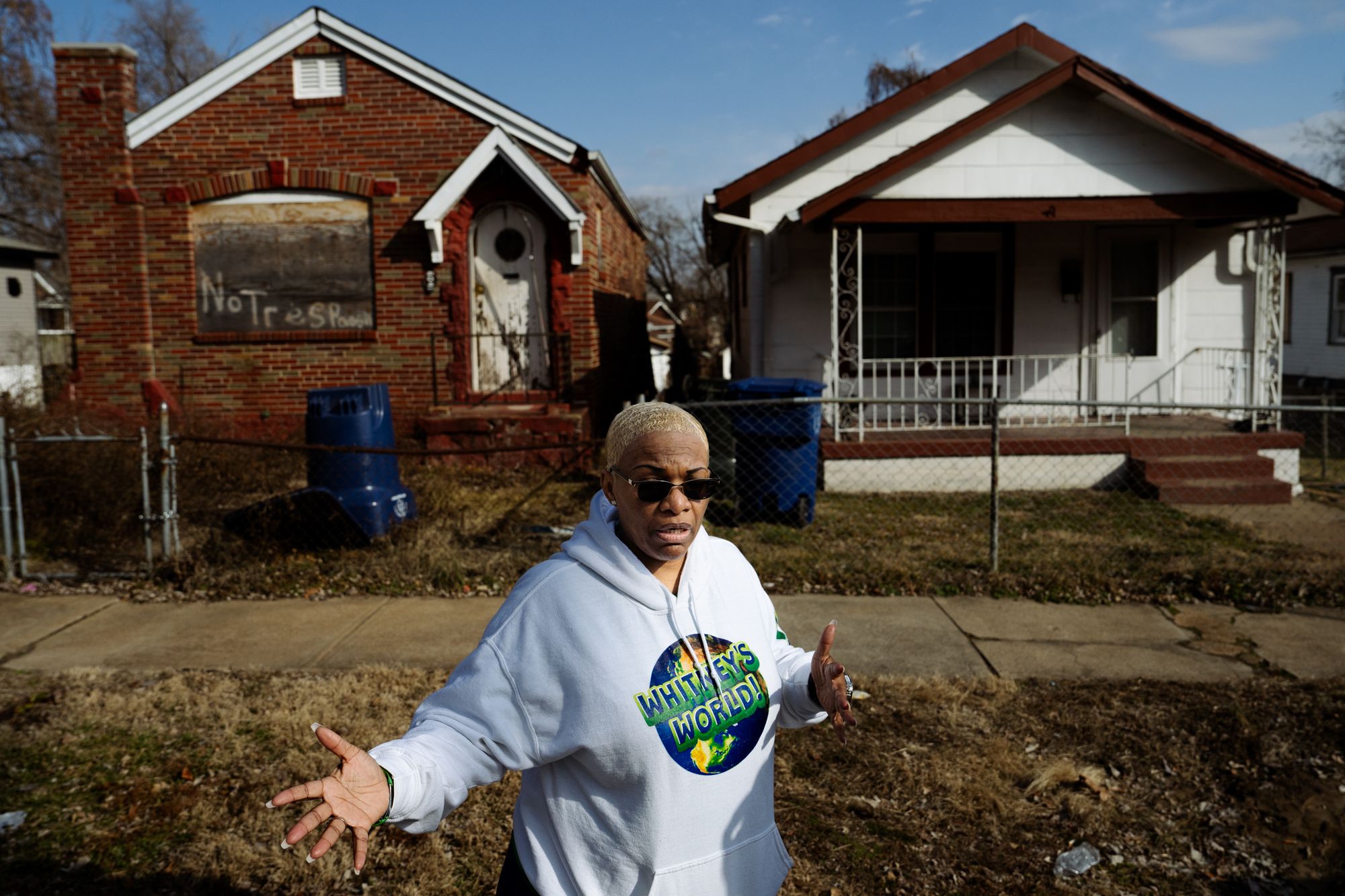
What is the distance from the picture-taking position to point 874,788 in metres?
4.07

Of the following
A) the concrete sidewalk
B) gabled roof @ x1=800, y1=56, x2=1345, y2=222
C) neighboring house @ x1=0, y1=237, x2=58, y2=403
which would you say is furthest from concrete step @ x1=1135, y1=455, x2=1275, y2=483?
neighboring house @ x1=0, y1=237, x2=58, y2=403

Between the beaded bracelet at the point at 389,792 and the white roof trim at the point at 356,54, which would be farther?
the white roof trim at the point at 356,54

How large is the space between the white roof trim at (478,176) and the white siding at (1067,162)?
378 cm

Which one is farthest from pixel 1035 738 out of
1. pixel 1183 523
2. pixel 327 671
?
pixel 1183 523

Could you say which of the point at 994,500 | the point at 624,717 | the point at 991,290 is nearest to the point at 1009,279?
the point at 991,290

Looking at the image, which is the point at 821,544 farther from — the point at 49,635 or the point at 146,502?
the point at 49,635

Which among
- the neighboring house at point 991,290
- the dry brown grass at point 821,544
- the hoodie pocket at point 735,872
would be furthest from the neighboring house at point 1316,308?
the hoodie pocket at point 735,872

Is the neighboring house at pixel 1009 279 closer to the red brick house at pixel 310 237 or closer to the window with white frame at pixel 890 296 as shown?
the window with white frame at pixel 890 296

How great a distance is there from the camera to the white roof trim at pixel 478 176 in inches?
471

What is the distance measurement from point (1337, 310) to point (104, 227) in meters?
24.9

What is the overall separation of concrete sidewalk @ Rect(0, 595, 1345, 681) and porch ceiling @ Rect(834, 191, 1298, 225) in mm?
5315

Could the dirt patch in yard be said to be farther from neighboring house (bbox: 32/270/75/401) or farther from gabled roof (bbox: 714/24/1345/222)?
neighboring house (bbox: 32/270/75/401)

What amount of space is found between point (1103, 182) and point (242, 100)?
34.6 ft

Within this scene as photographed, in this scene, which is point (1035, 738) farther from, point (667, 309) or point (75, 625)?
point (667, 309)
